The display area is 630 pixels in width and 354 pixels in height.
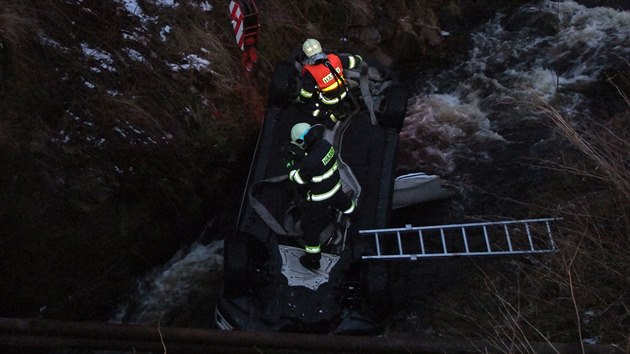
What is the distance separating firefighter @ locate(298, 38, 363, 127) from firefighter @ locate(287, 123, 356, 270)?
1092 mm

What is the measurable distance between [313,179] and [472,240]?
2.59 metres

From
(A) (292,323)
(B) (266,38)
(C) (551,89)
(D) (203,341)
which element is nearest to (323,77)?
(B) (266,38)

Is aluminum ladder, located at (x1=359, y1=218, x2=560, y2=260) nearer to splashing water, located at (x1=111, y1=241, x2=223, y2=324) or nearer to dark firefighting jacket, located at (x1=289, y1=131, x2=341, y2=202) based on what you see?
dark firefighting jacket, located at (x1=289, y1=131, x2=341, y2=202)

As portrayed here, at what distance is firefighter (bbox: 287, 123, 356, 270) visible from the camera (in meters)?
→ 5.93

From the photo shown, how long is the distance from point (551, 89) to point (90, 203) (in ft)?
20.2

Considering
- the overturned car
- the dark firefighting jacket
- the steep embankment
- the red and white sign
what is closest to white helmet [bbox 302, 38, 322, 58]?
the overturned car

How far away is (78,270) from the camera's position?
7.11 m

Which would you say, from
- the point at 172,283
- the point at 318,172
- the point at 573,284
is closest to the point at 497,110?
the point at 573,284

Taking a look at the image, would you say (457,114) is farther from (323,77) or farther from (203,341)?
(203,341)

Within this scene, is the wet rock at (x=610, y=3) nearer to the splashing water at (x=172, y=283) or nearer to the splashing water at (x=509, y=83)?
the splashing water at (x=509, y=83)

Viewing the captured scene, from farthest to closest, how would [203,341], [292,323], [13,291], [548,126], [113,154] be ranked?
[548,126] → [113,154] → [13,291] → [292,323] → [203,341]

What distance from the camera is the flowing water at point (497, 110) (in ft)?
25.4

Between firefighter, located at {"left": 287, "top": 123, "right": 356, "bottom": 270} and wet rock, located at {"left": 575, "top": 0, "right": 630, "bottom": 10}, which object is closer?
firefighter, located at {"left": 287, "top": 123, "right": 356, "bottom": 270}

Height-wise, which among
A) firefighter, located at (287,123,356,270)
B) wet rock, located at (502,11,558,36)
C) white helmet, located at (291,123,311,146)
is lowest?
wet rock, located at (502,11,558,36)
